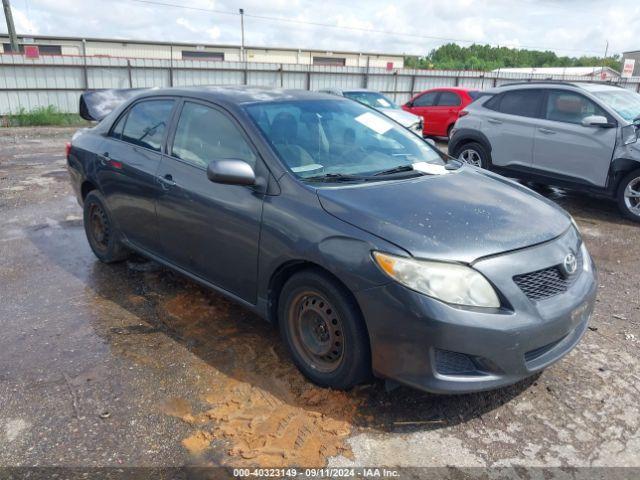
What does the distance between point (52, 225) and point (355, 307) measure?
16.5 ft

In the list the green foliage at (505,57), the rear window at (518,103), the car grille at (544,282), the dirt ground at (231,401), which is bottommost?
the dirt ground at (231,401)

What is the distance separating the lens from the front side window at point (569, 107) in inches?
283

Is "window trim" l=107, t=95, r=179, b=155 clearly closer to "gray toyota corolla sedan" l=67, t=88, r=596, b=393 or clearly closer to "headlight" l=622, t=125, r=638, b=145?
"gray toyota corolla sedan" l=67, t=88, r=596, b=393

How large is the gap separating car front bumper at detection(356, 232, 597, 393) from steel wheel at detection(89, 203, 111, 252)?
3.20 m

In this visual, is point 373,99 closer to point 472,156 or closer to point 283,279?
point 472,156

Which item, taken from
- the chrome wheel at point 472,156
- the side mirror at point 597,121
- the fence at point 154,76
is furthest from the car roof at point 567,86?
the fence at point 154,76

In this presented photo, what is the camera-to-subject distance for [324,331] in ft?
9.88

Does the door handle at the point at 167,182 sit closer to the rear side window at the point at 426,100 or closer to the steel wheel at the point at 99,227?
the steel wheel at the point at 99,227

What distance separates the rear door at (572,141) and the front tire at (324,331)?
5.61 metres

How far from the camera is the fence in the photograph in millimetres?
17328

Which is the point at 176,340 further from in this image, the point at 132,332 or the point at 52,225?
the point at 52,225

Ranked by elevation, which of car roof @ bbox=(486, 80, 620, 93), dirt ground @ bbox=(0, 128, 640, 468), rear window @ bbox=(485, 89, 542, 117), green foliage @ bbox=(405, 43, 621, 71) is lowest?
dirt ground @ bbox=(0, 128, 640, 468)

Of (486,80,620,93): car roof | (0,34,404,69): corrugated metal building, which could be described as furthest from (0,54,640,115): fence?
(486,80,620,93): car roof

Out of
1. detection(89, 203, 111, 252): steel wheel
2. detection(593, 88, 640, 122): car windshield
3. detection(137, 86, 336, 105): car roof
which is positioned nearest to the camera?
detection(137, 86, 336, 105): car roof
